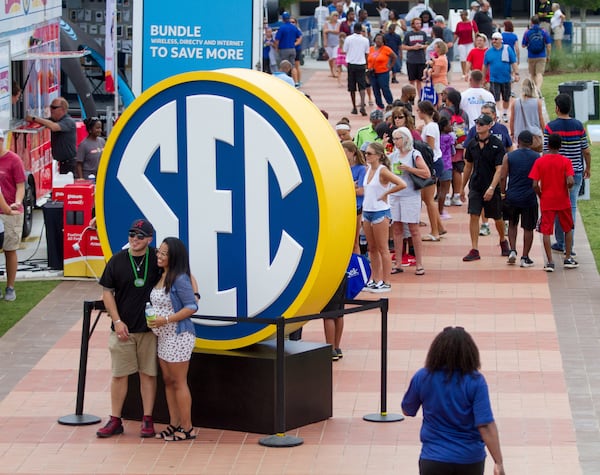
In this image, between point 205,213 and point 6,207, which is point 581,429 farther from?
point 6,207

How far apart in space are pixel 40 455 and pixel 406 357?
402 cm

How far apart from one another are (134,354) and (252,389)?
0.95 meters

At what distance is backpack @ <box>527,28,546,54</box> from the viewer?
105ft

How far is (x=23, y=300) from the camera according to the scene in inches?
595

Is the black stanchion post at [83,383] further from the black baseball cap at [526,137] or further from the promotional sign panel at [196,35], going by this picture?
the promotional sign panel at [196,35]

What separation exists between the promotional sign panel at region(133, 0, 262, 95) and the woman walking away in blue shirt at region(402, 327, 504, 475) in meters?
10.5

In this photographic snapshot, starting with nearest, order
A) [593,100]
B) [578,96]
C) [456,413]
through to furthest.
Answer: [456,413] < [578,96] < [593,100]

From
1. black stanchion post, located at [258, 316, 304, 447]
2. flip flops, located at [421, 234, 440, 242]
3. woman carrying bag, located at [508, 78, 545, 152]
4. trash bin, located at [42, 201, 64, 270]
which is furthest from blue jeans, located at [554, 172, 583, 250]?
black stanchion post, located at [258, 316, 304, 447]

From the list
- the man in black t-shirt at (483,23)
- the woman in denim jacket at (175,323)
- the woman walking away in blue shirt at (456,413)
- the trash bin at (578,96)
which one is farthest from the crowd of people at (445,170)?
the man in black t-shirt at (483,23)

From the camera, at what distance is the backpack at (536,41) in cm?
3191

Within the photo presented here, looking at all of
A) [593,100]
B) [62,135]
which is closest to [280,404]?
[62,135]

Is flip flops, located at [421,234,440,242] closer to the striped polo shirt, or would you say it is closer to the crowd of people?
the crowd of people

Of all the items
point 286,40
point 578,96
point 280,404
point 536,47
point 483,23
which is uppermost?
point 483,23

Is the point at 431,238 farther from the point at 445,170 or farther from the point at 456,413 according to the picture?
the point at 456,413
